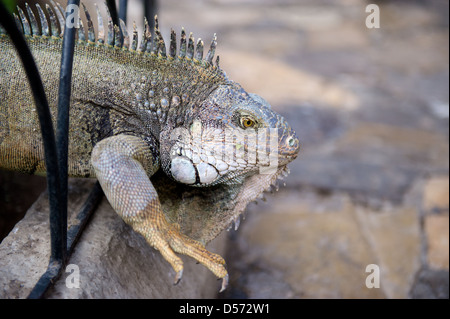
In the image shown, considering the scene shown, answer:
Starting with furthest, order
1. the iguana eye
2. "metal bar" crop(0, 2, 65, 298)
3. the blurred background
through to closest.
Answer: the blurred background → the iguana eye → "metal bar" crop(0, 2, 65, 298)

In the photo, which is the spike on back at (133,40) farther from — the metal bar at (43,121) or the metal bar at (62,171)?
the metal bar at (43,121)

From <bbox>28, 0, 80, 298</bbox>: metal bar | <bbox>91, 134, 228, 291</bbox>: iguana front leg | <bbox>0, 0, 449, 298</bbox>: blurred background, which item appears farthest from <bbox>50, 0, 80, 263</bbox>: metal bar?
<bbox>0, 0, 449, 298</bbox>: blurred background

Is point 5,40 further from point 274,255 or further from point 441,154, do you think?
point 441,154

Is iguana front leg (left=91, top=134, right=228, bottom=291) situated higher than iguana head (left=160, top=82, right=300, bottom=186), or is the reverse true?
iguana head (left=160, top=82, right=300, bottom=186)

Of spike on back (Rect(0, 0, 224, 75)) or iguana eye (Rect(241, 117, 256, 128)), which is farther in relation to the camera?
spike on back (Rect(0, 0, 224, 75))

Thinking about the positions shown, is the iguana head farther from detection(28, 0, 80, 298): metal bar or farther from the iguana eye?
detection(28, 0, 80, 298): metal bar

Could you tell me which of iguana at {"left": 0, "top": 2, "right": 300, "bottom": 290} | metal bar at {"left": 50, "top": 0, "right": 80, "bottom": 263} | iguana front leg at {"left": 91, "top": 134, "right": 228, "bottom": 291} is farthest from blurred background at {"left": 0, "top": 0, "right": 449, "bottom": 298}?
metal bar at {"left": 50, "top": 0, "right": 80, "bottom": 263}

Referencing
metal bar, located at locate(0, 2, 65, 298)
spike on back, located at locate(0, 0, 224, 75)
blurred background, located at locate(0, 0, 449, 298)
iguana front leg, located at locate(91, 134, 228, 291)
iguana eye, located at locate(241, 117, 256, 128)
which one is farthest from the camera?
blurred background, located at locate(0, 0, 449, 298)

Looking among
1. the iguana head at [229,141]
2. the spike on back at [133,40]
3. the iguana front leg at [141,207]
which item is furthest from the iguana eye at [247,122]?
the iguana front leg at [141,207]

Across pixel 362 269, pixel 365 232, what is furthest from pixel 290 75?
pixel 362 269
